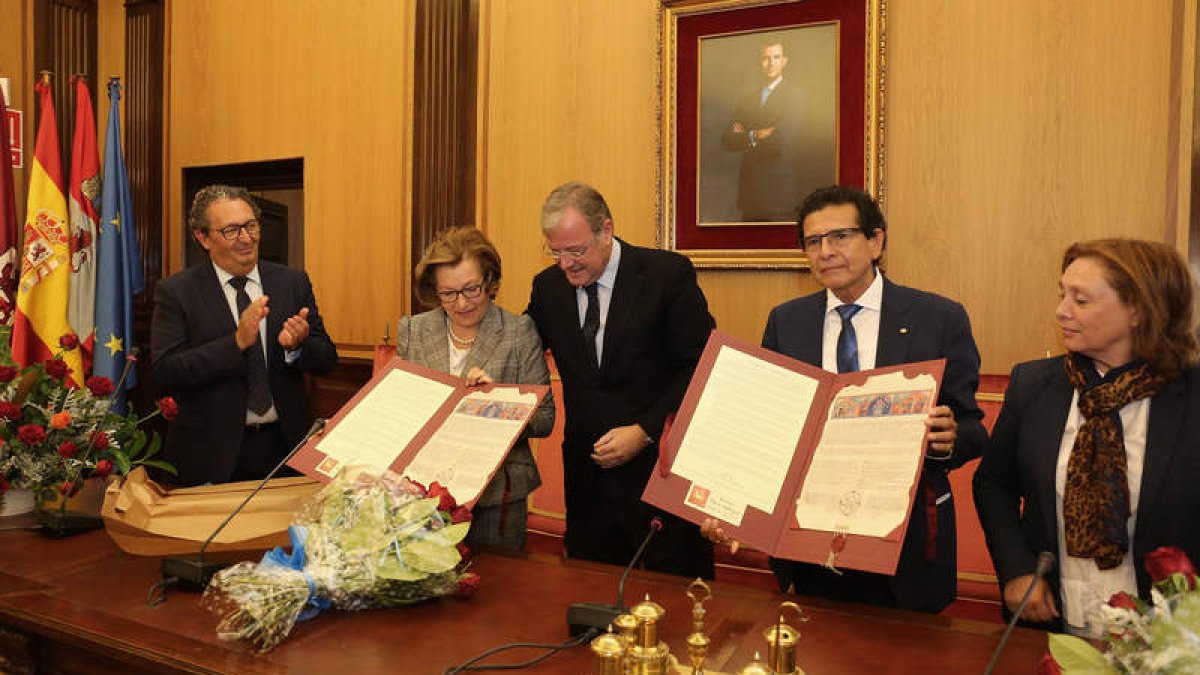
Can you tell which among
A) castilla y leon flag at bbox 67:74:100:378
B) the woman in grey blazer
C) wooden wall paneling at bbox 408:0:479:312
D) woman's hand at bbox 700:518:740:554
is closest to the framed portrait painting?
wooden wall paneling at bbox 408:0:479:312

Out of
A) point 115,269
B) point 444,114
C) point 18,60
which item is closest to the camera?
point 444,114

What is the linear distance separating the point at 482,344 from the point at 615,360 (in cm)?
39

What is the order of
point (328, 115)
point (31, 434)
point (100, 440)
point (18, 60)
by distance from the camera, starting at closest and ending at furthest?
point (31, 434) → point (100, 440) → point (328, 115) → point (18, 60)

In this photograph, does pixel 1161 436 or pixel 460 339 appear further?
pixel 460 339

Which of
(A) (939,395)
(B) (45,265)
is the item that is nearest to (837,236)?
(A) (939,395)

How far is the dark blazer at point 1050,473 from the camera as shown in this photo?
1.65 metres

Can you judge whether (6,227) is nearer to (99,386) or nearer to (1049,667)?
(99,386)

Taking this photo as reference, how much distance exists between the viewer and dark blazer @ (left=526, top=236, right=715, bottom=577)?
2453 mm

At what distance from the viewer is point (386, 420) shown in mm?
2084

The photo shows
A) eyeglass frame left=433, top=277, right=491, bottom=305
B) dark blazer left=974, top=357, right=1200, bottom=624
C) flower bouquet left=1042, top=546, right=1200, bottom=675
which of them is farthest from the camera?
eyeglass frame left=433, top=277, right=491, bottom=305

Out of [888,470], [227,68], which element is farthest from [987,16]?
[227,68]

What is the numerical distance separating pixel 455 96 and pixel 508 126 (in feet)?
1.23

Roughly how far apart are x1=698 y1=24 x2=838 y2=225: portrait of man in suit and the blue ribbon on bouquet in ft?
9.23

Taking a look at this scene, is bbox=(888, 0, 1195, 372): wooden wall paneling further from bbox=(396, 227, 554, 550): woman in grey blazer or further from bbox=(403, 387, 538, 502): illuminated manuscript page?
bbox=(403, 387, 538, 502): illuminated manuscript page
